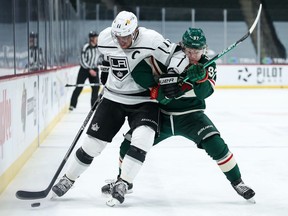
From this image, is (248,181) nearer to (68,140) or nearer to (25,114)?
(25,114)

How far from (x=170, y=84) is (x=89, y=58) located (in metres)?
6.58

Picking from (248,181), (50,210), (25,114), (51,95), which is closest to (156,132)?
(50,210)

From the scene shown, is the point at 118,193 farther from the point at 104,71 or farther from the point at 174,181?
the point at 174,181

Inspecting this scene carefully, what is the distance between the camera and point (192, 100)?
353cm

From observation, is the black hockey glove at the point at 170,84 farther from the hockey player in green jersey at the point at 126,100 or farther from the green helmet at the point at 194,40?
the green helmet at the point at 194,40

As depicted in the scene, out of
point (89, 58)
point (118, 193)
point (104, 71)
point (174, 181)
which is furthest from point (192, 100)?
point (89, 58)

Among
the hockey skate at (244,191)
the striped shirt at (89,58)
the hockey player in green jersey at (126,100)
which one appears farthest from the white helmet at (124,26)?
the striped shirt at (89,58)

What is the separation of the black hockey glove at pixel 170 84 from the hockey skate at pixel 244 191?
59 centimetres

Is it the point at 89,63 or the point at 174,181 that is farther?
the point at 89,63

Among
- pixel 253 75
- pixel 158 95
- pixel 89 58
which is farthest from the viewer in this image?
pixel 253 75

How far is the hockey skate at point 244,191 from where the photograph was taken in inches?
136

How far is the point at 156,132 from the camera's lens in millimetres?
3475

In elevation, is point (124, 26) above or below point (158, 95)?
above

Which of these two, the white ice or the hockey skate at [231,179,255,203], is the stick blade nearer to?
the white ice
